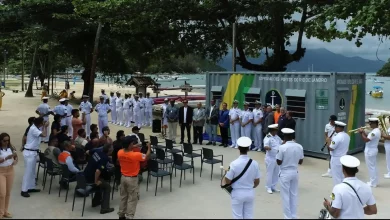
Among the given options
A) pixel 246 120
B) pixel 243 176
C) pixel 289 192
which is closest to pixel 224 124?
pixel 246 120

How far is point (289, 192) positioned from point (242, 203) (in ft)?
5.64

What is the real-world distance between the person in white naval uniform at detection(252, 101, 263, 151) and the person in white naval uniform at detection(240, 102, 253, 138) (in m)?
0.16

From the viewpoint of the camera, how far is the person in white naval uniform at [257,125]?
46.7 feet

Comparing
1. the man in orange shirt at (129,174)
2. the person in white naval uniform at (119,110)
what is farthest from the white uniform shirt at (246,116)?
the person in white naval uniform at (119,110)

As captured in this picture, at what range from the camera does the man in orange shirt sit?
22.2 feet

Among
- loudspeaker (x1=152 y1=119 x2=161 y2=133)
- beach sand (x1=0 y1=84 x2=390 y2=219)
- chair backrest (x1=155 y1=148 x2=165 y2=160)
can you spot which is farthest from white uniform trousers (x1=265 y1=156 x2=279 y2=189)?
loudspeaker (x1=152 y1=119 x2=161 y2=133)

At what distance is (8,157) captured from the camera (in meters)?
7.30

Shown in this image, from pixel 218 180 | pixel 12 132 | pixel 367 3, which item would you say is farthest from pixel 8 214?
pixel 367 3

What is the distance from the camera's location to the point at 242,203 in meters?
5.72

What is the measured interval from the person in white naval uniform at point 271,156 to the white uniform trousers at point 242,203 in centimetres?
336

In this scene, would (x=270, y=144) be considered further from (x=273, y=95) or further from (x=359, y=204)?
(x=273, y=95)

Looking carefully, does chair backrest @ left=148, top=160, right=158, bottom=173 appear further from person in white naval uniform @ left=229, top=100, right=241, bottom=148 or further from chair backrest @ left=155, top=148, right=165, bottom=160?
person in white naval uniform @ left=229, top=100, right=241, bottom=148

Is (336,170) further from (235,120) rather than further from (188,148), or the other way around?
(235,120)

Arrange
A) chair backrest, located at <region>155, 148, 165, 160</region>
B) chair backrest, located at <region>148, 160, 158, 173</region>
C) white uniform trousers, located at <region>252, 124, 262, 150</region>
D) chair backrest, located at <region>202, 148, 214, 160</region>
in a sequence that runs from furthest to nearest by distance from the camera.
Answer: white uniform trousers, located at <region>252, 124, 262, 150</region> → chair backrest, located at <region>202, 148, 214, 160</region> → chair backrest, located at <region>155, 148, 165, 160</region> → chair backrest, located at <region>148, 160, 158, 173</region>
